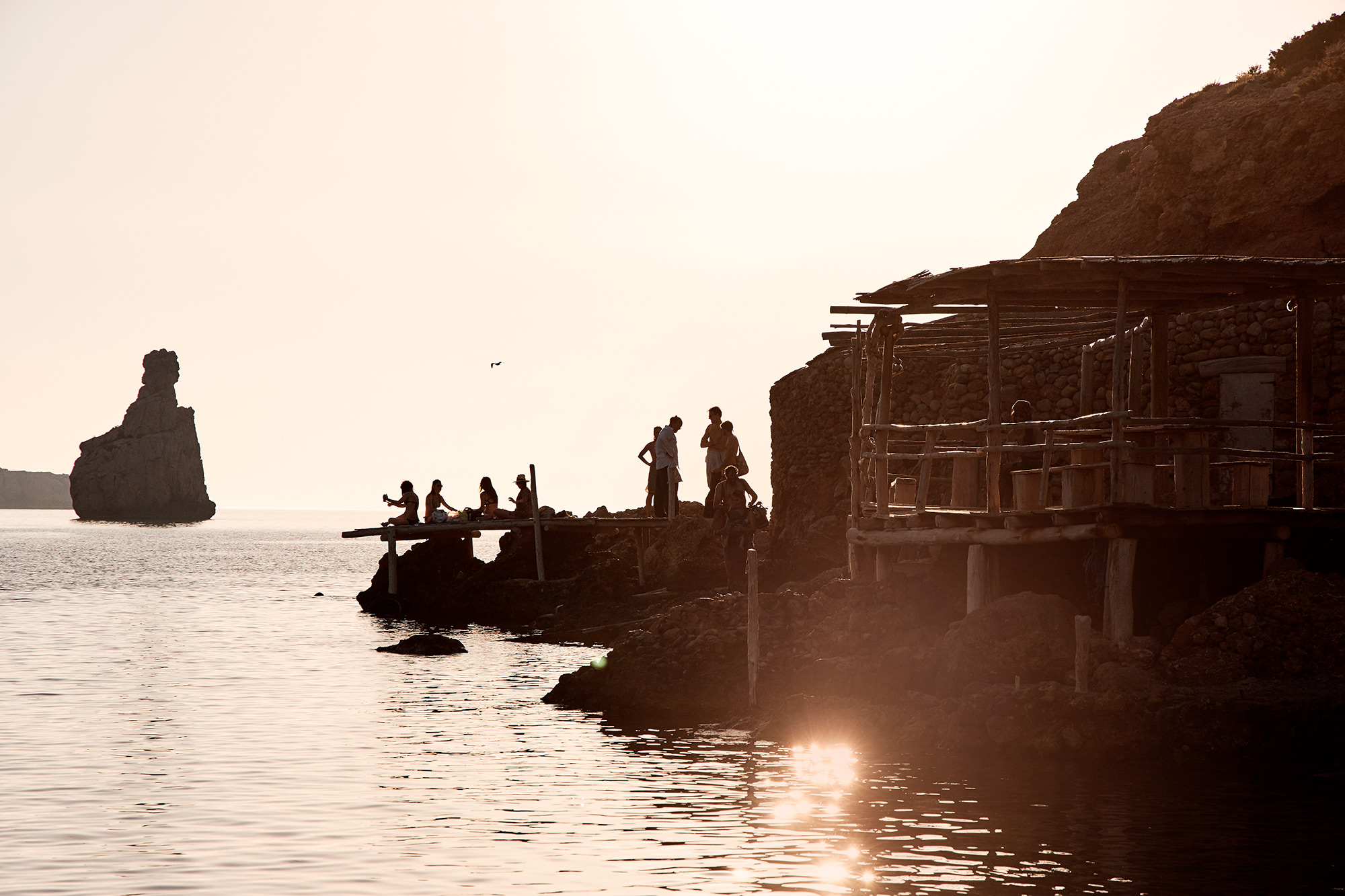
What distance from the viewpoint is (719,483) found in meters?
26.7

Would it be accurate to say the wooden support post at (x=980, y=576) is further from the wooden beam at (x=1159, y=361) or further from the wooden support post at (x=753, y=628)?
the wooden beam at (x=1159, y=361)

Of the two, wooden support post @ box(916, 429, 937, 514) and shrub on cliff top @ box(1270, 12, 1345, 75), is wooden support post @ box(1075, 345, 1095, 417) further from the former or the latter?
shrub on cliff top @ box(1270, 12, 1345, 75)

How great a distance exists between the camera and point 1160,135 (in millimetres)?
35625

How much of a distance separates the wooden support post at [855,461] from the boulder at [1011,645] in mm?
3640

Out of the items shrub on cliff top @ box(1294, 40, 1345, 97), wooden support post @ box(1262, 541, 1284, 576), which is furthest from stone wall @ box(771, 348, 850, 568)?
shrub on cliff top @ box(1294, 40, 1345, 97)

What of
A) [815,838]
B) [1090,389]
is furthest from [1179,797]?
[1090,389]

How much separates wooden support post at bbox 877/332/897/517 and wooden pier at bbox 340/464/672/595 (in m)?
12.3

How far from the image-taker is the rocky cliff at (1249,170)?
107 ft

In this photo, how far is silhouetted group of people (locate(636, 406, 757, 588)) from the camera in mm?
22516

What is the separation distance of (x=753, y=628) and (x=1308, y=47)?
29.0m

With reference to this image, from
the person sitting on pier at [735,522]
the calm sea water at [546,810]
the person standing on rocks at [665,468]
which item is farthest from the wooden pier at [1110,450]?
the person standing on rocks at [665,468]

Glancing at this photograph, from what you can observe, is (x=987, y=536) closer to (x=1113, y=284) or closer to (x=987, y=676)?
(x=987, y=676)

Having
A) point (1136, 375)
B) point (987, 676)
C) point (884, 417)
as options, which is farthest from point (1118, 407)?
point (884, 417)

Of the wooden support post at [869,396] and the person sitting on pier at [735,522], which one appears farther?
the person sitting on pier at [735,522]
